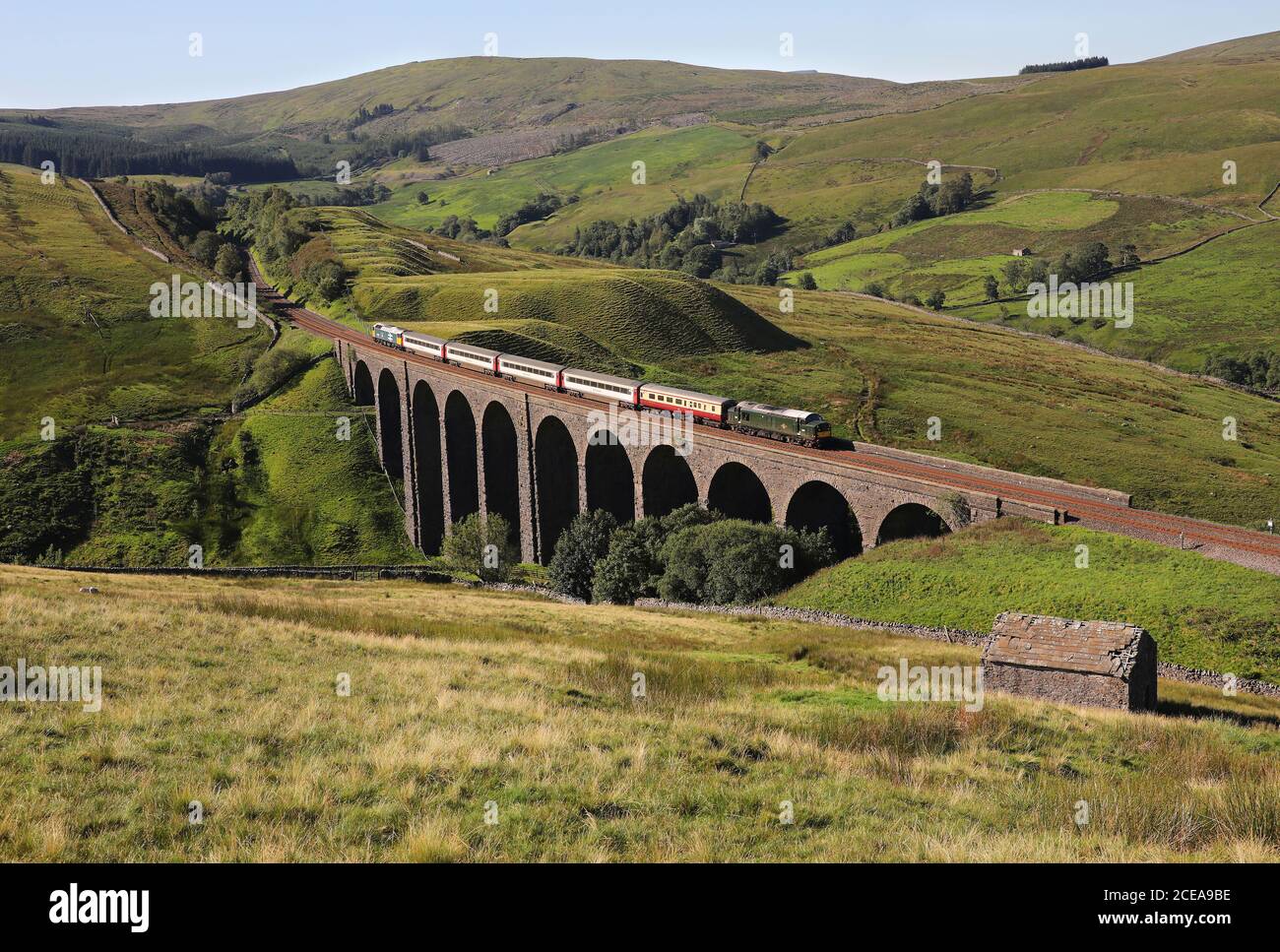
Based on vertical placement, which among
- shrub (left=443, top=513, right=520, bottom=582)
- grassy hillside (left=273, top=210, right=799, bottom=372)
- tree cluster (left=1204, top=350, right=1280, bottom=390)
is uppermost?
grassy hillside (left=273, top=210, right=799, bottom=372)

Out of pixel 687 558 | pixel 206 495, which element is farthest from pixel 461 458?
pixel 687 558

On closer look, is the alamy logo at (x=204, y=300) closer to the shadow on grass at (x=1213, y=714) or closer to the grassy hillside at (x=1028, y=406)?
the grassy hillside at (x=1028, y=406)

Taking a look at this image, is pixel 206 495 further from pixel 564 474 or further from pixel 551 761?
pixel 551 761

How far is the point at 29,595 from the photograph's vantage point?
101 ft

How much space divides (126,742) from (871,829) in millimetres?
11840

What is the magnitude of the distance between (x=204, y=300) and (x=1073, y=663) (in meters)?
119

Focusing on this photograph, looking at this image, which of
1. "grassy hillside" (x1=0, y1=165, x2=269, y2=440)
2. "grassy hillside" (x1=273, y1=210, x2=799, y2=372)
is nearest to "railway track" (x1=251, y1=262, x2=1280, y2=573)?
"grassy hillside" (x1=273, y1=210, x2=799, y2=372)

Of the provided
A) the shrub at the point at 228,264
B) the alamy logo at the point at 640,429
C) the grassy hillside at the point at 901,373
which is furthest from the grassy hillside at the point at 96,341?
the alamy logo at the point at 640,429

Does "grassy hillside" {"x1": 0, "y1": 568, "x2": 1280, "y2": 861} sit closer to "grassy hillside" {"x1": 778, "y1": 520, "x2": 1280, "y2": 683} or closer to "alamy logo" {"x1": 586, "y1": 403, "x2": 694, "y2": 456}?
"grassy hillside" {"x1": 778, "y1": 520, "x2": 1280, "y2": 683}

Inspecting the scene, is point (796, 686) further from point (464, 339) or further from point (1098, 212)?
point (1098, 212)
